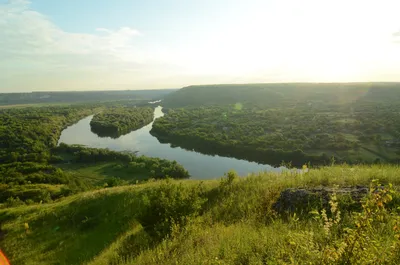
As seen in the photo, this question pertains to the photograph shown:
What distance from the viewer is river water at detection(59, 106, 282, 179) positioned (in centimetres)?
5600

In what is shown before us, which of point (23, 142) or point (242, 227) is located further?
point (23, 142)

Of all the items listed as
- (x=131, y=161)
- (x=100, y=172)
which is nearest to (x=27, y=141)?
(x=100, y=172)

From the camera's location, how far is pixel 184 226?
7.45m

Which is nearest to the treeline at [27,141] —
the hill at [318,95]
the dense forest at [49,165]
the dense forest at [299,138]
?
the dense forest at [49,165]

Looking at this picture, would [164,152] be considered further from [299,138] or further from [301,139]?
[301,139]

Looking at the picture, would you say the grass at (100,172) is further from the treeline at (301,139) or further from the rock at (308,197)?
the rock at (308,197)

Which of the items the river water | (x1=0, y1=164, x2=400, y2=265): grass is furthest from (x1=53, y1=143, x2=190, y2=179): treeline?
(x1=0, y1=164, x2=400, y2=265): grass

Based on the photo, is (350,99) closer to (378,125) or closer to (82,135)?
Result: (378,125)

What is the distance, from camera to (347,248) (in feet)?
10.7

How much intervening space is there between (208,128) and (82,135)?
52.8m

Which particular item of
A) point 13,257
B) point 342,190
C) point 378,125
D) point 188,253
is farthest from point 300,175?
point 378,125

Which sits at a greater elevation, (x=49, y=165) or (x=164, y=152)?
(x=49, y=165)

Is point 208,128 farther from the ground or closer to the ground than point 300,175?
closer to the ground

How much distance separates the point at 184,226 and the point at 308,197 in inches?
154
